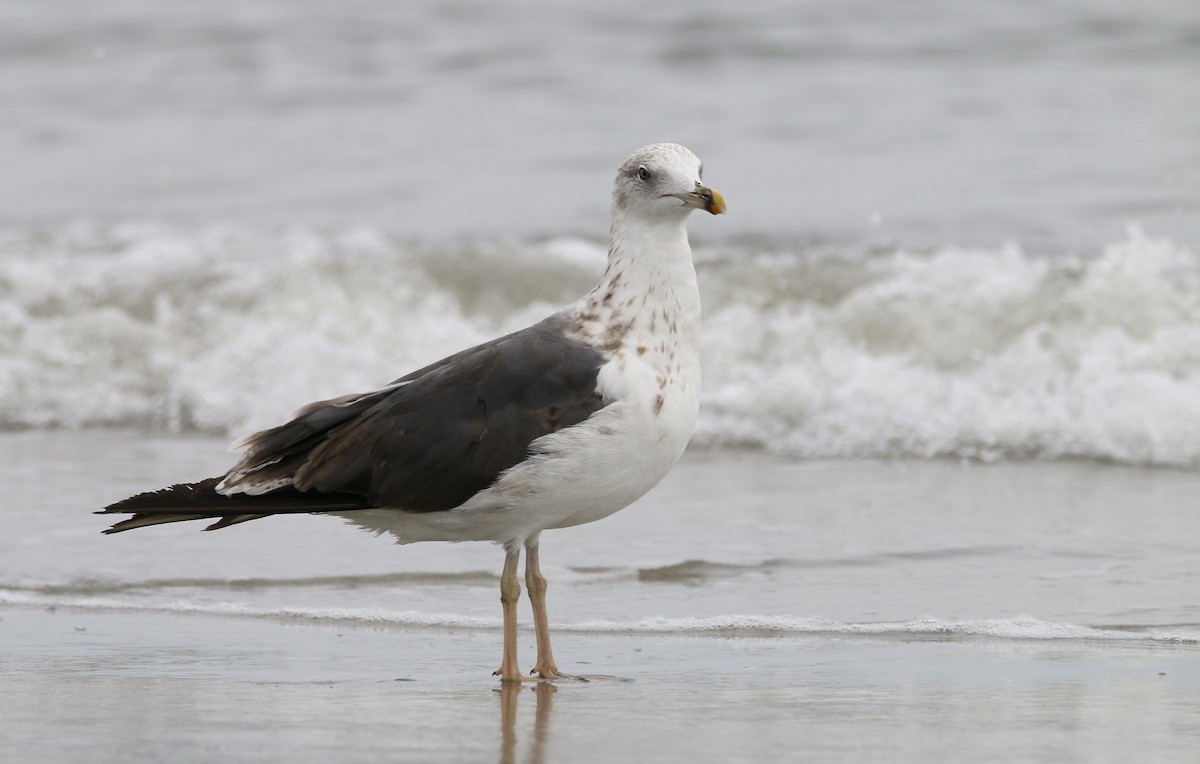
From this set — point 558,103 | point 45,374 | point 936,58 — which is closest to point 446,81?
point 558,103

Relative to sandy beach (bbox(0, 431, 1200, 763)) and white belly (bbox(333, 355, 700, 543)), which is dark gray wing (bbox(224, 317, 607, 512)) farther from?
sandy beach (bbox(0, 431, 1200, 763))

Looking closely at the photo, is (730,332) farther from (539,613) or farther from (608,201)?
(539,613)

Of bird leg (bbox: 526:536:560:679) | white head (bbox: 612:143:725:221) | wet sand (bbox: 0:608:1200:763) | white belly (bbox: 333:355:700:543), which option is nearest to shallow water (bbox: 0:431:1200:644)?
wet sand (bbox: 0:608:1200:763)

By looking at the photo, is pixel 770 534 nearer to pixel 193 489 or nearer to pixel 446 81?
pixel 193 489

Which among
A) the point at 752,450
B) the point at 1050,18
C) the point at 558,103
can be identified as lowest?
the point at 752,450

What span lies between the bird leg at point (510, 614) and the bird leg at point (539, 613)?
0.17 feet

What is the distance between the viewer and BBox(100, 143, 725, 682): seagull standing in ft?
15.2

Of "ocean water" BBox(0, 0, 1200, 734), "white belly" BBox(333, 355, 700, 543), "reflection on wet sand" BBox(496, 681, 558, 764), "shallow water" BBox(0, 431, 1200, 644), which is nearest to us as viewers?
"reflection on wet sand" BBox(496, 681, 558, 764)

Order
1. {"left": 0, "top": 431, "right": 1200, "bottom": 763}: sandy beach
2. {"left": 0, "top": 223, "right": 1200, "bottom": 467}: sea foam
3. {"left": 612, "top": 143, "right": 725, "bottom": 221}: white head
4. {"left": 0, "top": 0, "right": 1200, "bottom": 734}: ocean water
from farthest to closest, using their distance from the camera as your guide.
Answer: {"left": 0, "top": 223, "right": 1200, "bottom": 467}: sea foam, {"left": 0, "top": 0, "right": 1200, "bottom": 734}: ocean water, {"left": 612, "top": 143, "right": 725, "bottom": 221}: white head, {"left": 0, "top": 431, "right": 1200, "bottom": 763}: sandy beach

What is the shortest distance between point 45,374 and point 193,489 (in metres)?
6.23

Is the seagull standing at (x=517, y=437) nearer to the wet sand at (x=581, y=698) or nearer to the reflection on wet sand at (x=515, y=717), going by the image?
the reflection on wet sand at (x=515, y=717)

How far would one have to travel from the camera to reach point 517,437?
4.67 m

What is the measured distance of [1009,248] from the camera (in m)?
11.0

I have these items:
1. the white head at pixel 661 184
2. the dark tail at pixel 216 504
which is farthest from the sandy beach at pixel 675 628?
the white head at pixel 661 184
